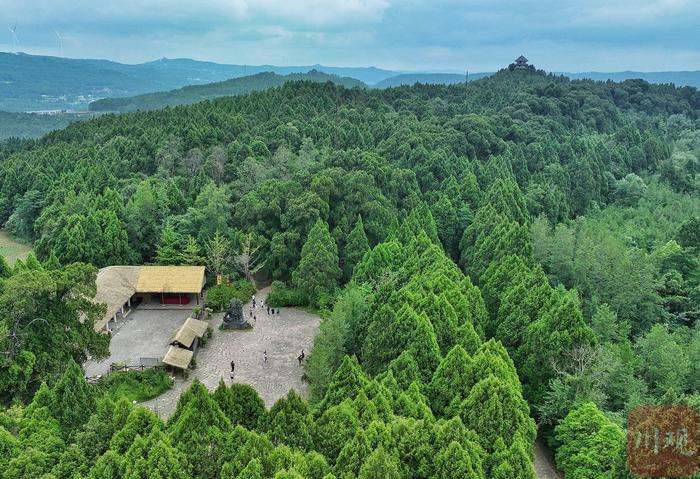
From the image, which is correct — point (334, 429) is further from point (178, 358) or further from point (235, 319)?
point (235, 319)

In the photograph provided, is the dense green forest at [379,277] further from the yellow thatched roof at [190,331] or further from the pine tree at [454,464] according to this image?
the yellow thatched roof at [190,331]

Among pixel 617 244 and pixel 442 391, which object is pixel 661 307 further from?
pixel 442 391

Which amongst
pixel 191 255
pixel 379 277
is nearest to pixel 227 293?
pixel 191 255

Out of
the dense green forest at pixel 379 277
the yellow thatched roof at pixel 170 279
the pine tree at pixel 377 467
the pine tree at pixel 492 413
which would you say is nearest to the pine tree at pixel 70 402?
the dense green forest at pixel 379 277

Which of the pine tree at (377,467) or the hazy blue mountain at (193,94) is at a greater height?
the hazy blue mountain at (193,94)

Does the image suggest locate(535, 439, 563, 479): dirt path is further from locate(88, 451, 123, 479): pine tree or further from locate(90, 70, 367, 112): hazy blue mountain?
locate(90, 70, 367, 112): hazy blue mountain
